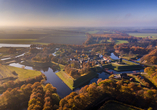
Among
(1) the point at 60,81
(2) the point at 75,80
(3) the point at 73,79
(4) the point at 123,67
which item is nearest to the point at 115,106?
(2) the point at 75,80

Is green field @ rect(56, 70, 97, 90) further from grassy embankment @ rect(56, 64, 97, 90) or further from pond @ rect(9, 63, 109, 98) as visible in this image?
pond @ rect(9, 63, 109, 98)

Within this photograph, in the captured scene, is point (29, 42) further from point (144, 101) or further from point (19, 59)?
point (144, 101)

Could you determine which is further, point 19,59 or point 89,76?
point 19,59

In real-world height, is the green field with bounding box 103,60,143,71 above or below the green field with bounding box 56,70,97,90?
above

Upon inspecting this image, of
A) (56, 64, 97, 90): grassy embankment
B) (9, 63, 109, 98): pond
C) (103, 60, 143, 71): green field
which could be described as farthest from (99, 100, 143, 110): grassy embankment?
(103, 60, 143, 71): green field

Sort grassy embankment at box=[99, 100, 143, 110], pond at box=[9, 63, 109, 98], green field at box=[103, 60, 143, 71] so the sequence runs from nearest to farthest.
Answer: grassy embankment at box=[99, 100, 143, 110] → pond at box=[9, 63, 109, 98] → green field at box=[103, 60, 143, 71]

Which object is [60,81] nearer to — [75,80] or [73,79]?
[73,79]

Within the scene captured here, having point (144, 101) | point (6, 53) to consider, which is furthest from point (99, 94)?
point (6, 53)

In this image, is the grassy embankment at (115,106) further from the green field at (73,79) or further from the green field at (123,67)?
the green field at (123,67)

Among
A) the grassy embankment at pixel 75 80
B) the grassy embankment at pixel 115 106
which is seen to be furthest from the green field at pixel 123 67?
the grassy embankment at pixel 115 106

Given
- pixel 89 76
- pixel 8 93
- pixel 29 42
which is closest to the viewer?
pixel 8 93

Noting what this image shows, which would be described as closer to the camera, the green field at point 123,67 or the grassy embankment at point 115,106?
the grassy embankment at point 115,106
